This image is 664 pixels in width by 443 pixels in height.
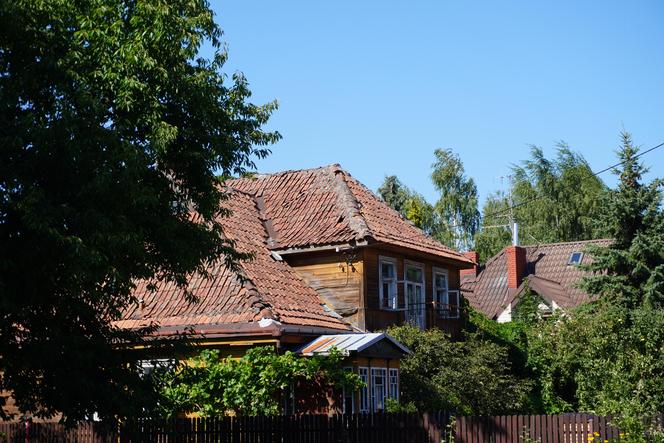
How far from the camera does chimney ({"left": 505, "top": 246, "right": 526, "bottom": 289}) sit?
4350 centimetres

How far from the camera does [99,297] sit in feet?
45.2

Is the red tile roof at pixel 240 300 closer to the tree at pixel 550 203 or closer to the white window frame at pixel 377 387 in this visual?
the white window frame at pixel 377 387

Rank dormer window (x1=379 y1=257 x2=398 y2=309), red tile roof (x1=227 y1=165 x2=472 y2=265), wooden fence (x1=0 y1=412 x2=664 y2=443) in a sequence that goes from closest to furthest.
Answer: wooden fence (x1=0 y1=412 x2=664 y2=443) → red tile roof (x1=227 y1=165 x2=472 y2=265) → dormer window (x1=379 y1=257 x2=398 y2=309)

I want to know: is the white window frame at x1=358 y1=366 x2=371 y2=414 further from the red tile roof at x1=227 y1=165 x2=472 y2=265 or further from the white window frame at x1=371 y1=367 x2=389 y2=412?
the red tile roof at x1=227 y1=165 x2=472 y2=265

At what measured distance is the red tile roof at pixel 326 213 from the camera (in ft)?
84.7

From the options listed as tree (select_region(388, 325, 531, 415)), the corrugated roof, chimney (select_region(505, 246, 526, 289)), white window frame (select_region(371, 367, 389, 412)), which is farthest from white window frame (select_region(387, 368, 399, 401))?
chimney (select_region(505, 246, 526, 289))

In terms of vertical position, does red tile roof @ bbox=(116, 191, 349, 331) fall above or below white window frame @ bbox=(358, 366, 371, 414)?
above

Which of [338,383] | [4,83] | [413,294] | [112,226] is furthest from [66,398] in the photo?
[413,294]

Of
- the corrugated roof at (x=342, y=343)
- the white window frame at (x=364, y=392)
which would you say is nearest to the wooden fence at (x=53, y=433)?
the corrugated roof at (x=342, y=343)

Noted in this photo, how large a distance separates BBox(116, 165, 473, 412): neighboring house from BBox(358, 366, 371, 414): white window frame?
0.03m

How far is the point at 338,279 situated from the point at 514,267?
1988cm

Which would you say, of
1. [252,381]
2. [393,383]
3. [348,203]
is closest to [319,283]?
[348,203]

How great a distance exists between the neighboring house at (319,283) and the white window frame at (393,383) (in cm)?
2

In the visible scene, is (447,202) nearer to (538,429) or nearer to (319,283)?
(319,283)
